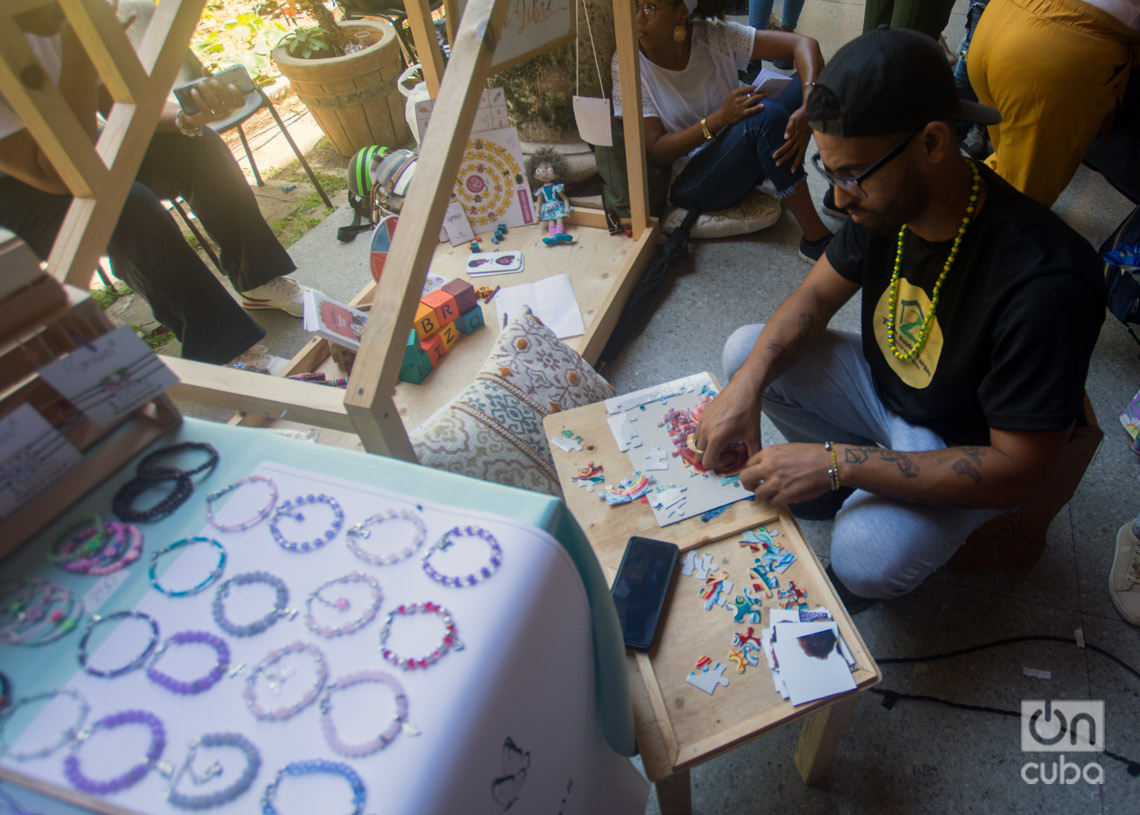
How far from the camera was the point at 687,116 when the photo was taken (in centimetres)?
251

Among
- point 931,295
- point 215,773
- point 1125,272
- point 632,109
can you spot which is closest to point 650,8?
point 632,109

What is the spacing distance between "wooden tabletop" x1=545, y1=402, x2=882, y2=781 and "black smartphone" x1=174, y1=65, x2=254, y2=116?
6.23 feet

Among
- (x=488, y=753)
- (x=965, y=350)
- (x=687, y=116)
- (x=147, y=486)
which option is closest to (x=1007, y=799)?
(x=965, y=350)

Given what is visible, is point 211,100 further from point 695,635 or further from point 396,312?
point 695,635

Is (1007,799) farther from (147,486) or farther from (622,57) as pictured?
(622,57)

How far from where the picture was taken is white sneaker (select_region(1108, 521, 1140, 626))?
1.41 meters

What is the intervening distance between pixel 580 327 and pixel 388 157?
1.15 meters

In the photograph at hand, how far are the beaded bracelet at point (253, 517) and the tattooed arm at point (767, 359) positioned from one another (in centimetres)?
81

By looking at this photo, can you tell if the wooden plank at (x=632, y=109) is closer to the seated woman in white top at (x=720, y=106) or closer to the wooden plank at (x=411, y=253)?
the seated woman in white top at (x=720, y=106)

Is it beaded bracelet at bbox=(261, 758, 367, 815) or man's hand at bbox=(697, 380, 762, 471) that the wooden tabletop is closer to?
man's hand at bbox=(697, 380, 762, 471)

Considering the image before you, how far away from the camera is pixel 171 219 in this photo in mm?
2127

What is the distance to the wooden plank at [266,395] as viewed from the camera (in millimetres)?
851

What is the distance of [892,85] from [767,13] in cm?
292

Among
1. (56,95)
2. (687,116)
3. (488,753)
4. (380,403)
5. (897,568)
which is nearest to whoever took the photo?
(488,753)
